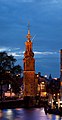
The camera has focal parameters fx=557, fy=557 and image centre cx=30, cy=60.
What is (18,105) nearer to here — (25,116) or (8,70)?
(8,70)

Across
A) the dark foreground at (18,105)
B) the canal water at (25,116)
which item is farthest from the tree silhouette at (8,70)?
the canal water at (25,116)

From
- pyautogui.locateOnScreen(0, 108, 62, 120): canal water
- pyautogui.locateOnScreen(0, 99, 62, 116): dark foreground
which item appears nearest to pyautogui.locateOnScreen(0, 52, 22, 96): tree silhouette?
pyautogui.locateOnScreen(0, 99, 62, 116): dark foreground

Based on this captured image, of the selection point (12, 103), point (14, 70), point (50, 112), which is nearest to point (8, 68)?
point (14, 70)

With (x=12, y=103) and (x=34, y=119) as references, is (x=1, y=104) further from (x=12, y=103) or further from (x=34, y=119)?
(x=34, y=119)

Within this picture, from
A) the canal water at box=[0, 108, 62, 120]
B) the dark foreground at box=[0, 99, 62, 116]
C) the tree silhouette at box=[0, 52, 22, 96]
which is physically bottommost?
the canal water at box=[0, 108, 62, 120]

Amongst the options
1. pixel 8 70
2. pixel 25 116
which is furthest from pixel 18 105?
pixel 25 116

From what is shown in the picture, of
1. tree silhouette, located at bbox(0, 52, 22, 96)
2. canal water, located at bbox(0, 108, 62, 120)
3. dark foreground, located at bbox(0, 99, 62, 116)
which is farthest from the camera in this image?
tree silhouette, located at bbox(0, 52, 22, 96)

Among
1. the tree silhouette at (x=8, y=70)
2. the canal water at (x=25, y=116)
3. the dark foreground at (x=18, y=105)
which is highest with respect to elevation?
the tree silhouette at (x=8, y=70)

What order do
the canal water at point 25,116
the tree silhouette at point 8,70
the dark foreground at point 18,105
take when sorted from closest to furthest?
the canal water at point 25,116 → the dark foreground at point 18,105 → the tree silhouette at point 8,70

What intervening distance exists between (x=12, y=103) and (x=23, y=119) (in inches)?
1923

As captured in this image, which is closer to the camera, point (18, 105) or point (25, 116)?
point (25, 116)

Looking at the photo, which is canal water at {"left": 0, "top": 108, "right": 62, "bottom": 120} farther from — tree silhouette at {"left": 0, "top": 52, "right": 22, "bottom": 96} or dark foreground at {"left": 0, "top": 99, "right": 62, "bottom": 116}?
tree silhouette at {"left": 0, "top": 52, "right": 22, "bottom": 96}

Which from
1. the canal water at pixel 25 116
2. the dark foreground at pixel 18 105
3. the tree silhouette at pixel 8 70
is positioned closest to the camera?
the canal water at pixel 25 116

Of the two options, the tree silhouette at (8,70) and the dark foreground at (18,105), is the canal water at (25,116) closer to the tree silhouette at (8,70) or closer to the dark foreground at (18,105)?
the dark foreground at (18,105)
